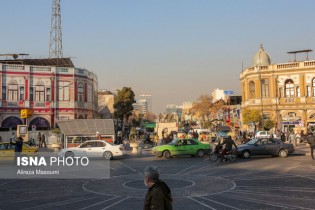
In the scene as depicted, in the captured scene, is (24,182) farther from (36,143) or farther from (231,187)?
(36,143)

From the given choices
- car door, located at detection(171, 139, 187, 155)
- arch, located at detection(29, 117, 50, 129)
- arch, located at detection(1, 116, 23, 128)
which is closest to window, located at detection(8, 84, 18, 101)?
arch, located at detection(1, 116, 23, 128)

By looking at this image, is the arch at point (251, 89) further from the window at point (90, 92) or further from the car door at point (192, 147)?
the car door at point (192, 147)

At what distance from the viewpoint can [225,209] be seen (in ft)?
33.1

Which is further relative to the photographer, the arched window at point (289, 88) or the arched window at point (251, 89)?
the arched window at point (251, 89)

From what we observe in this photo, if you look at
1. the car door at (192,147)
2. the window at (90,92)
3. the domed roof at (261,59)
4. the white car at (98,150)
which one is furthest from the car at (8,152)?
the domed roof at (261,59)

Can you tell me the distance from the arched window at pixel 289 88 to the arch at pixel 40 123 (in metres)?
36.8

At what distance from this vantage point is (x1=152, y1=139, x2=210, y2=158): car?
1048 inches

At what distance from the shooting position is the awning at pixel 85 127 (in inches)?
Answer: 1278

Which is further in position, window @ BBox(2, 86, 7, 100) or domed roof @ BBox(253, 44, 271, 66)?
domed roof @ BBox(253, 44, 271, 66)

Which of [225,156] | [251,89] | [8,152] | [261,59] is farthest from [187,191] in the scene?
[261,59]

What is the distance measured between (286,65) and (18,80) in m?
40.3

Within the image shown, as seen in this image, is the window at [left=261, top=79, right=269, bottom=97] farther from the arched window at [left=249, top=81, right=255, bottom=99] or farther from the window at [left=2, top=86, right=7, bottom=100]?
the window at [left=2, top=86, right=7, bottom=100]

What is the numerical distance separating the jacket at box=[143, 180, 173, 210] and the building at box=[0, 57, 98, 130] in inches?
1856

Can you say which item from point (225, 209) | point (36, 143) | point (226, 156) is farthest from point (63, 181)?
point (36, 143)
